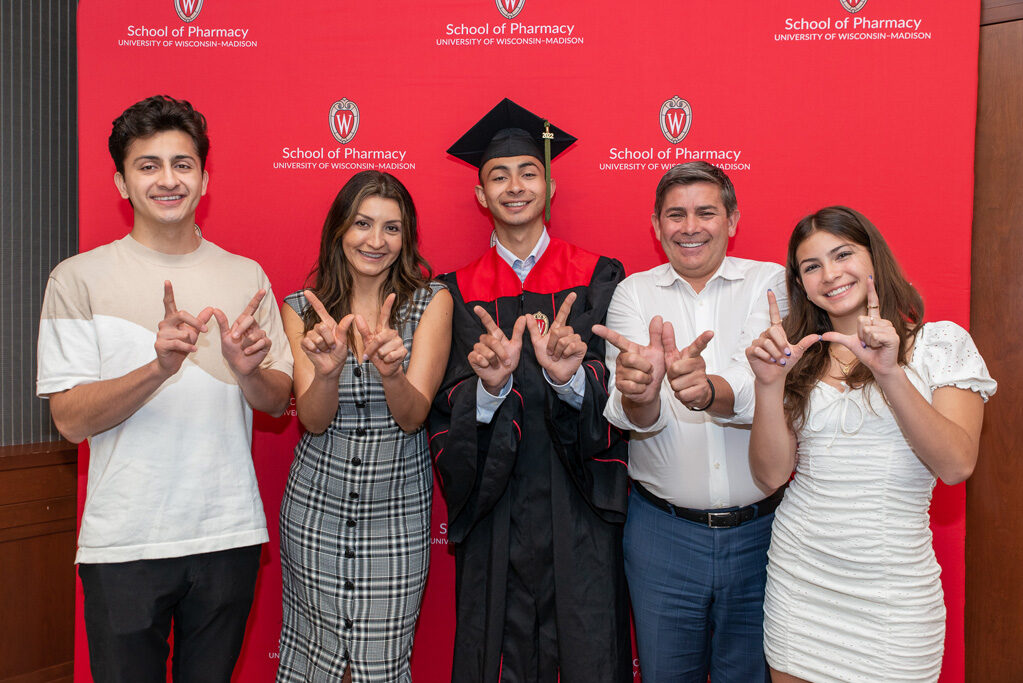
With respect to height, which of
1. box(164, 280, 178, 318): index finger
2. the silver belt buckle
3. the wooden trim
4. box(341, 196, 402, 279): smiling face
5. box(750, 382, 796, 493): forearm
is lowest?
the silver belt buckle

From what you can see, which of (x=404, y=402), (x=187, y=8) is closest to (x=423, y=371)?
(x=404, y=402)

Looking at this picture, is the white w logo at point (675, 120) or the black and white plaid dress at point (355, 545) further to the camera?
the white w logo at point (675, 120)

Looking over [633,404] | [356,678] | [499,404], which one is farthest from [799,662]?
[356,678]

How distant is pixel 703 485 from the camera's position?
2.23 meters

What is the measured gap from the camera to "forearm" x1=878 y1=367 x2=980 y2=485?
1695 mm

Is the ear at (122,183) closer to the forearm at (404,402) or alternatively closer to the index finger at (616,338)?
the forearm at (404,402)

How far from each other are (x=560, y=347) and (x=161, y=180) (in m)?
1.34

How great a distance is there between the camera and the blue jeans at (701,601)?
2.20m

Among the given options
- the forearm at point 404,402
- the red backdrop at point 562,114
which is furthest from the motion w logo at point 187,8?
the forearm at point 404,402

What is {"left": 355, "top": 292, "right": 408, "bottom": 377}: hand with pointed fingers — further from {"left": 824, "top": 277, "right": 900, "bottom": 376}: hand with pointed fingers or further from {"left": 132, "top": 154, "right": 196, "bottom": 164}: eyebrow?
{"left": 824, "top": 277, "right": 900, "bottom": 376}: hand with pointed fingers

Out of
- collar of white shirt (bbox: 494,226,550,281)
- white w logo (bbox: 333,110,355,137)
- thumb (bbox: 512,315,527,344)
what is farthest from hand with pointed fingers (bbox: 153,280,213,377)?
white w logo (bbox: 333,110,355,137)

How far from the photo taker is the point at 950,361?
1830 mm

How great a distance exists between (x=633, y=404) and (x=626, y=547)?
0.62m

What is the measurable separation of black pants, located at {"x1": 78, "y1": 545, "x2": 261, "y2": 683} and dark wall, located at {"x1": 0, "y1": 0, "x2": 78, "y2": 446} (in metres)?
1.80
